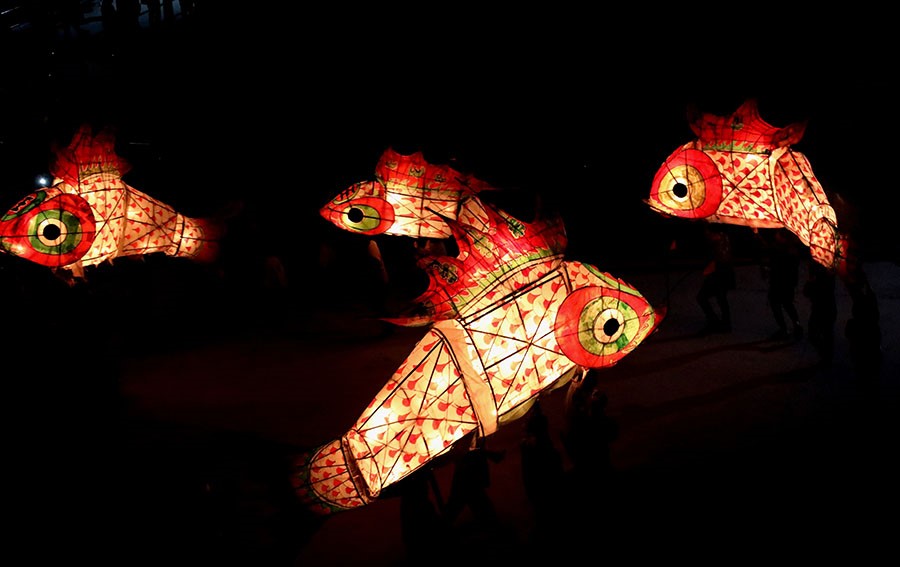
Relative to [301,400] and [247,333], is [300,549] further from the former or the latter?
[247,333]

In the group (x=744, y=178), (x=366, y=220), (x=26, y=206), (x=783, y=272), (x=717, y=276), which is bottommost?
(x=783, y=272)

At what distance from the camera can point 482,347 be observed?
344cm

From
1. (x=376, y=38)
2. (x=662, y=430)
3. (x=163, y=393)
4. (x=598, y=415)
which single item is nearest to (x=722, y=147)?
(x=662, y=430)

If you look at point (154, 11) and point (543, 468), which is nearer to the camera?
point (543, 468)

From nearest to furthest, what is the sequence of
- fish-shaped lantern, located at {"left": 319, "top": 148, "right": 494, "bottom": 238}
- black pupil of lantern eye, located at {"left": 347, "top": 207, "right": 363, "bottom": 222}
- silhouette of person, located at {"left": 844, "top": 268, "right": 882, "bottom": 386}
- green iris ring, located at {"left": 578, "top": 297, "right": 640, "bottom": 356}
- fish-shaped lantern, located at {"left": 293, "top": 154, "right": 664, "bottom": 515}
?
green iris ring, located at {"left": 578, "top": 297, "right": 640, "bottom": 356} < fish-shaped lantern, located at {"left": 293, "top": 154, "right": 664, "bottom": 515} < silhouette of person, located at {"left": 844, "top": 268, "right": 882, "bottom": 386} < black pupil of lantern eye, located at {"left": 347, "top": 207, "right": 363, "bottom": 222} < fish-shaped lantern, located at {"left": 319, "top": 148, "right": 494, "bottom": 238}

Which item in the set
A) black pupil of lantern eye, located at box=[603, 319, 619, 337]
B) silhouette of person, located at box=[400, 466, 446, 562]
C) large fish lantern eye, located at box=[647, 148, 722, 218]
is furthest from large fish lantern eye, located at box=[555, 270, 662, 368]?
large fish lantern eye, located at box=[647, 148, 722, 218]

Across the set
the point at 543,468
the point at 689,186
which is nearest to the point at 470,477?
the point at 543,468

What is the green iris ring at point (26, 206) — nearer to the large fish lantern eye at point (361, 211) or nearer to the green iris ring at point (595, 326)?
the large fish lantern eye at point (361, 211)

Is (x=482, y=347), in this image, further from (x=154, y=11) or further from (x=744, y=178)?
(x=154, y=11)

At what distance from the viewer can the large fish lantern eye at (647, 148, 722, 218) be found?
17.5 feet

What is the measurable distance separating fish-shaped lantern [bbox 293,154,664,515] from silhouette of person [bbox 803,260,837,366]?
3.42 m

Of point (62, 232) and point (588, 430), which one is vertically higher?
point (62, 232)

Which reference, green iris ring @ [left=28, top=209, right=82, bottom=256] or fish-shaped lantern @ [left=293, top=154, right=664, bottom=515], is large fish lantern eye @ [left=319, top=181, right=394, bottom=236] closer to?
green iris ring @ [left=28, top=209, right=82, bottom=256]

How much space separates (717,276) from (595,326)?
15.5 feet
